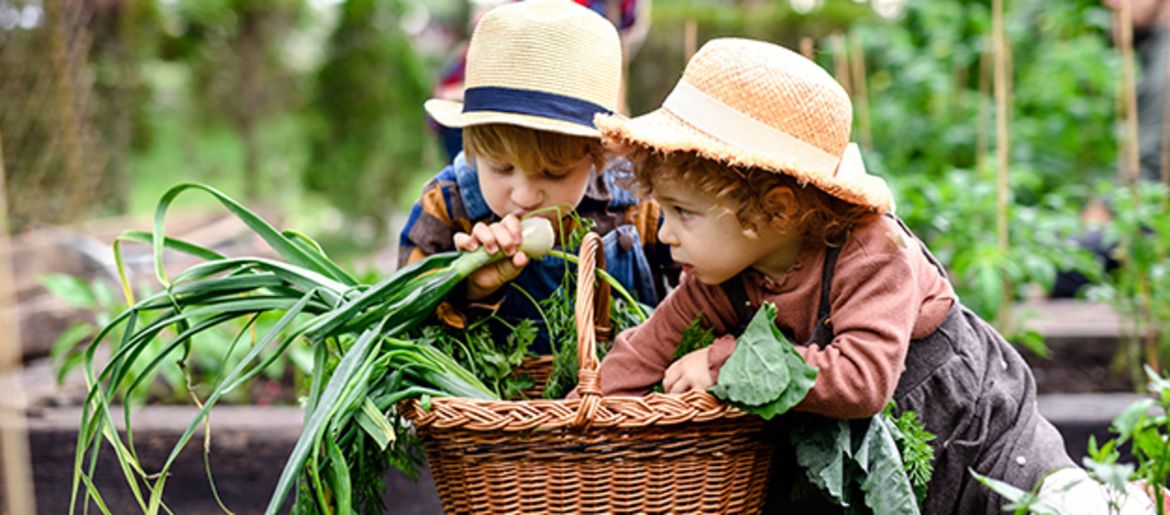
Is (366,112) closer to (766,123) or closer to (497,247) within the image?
(497,247)

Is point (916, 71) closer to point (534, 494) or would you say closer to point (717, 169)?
point (717, 169)

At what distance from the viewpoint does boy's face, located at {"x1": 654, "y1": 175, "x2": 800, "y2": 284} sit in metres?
1.78

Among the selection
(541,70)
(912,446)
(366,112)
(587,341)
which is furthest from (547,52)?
(366,112)

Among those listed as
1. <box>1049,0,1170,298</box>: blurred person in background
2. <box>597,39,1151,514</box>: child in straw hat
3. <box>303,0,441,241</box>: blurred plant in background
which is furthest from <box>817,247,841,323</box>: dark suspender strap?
<box>303,0,441,241</box>: blurred plant in background

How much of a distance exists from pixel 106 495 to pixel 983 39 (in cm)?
352

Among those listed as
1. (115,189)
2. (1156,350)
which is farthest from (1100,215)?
(115,189)

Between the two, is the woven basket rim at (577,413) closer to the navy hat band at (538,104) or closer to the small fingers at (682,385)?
the small fingers at (682,385)

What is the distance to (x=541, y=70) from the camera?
2059 mm

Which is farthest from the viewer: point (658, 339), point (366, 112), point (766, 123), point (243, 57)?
point (243, 57)

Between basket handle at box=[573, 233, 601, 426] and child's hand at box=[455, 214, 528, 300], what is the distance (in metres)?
0.18

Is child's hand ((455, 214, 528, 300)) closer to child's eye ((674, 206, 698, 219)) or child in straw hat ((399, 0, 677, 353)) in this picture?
child in straw hat ((399, 0, 677, 353))

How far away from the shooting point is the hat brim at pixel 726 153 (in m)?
1.67

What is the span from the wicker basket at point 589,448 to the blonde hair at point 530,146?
A: 1.09 feet

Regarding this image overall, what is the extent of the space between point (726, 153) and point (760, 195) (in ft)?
0.40
